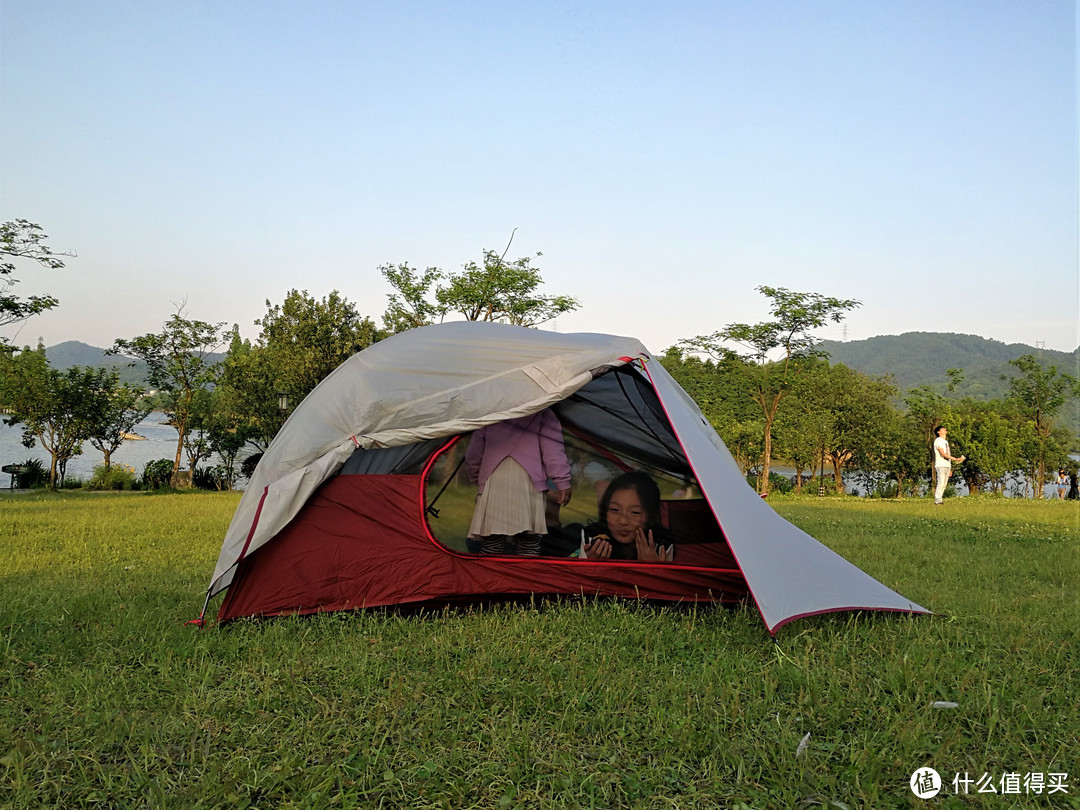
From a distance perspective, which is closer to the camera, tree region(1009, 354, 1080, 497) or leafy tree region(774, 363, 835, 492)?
tree region(1009, 354, 1080, 497)

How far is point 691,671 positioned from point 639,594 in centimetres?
113

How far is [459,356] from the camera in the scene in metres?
4.63

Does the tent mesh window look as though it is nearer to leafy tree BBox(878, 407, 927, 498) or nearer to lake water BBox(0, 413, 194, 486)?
lake water BBox(0, 413, 194, 486)

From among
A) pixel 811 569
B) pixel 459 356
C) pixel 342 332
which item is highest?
pixel 342 332

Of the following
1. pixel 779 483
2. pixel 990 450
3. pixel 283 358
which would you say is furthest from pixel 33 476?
pixel 990 450

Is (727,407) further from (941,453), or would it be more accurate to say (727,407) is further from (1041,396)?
(941,453)

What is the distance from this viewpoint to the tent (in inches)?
170

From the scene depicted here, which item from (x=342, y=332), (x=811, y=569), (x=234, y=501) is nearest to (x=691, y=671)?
(x=811, y=569)

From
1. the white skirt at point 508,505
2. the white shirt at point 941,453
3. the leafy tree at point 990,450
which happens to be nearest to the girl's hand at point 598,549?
the white skirt at point 508,505

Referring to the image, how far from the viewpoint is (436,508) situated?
15.3ft

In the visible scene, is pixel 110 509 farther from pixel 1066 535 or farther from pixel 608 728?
pixel 1066 535

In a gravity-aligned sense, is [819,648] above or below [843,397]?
below

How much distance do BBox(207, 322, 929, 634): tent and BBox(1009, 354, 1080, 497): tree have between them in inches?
1200

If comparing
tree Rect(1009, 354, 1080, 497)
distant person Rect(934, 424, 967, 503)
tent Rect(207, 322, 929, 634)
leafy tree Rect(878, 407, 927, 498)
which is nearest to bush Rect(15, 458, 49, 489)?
tent Rect(207, 322, 929, 634)
